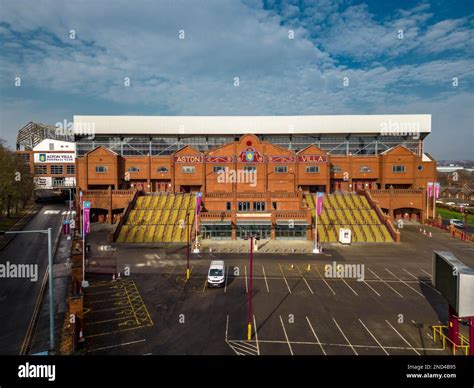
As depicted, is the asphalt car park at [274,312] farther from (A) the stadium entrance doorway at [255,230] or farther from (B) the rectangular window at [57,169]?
(B) the rectangular window at [57,169]

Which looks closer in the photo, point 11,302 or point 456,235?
point 11,302

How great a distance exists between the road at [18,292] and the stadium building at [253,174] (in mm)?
10625

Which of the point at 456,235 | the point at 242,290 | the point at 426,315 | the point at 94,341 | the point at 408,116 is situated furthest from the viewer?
the point at 408,116

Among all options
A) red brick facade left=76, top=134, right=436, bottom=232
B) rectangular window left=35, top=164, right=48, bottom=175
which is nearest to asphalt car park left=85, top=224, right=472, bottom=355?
red brick facade left=76, top=134, right=436, bottom=232

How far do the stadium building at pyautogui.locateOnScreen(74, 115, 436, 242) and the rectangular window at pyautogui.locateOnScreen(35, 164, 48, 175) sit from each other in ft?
83.6

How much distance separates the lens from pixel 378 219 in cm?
4728

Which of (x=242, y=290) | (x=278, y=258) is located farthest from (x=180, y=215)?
(x=242, y=290)

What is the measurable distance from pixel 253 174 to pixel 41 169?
216 feet

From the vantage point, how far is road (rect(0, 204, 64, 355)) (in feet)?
58.5

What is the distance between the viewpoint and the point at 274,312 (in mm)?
Result: 20984

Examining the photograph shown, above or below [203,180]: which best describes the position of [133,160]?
above

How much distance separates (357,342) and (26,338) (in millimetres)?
19745

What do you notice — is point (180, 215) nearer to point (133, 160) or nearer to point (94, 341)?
point (133, 160)

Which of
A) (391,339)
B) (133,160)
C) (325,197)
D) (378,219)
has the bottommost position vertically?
(391,339)
